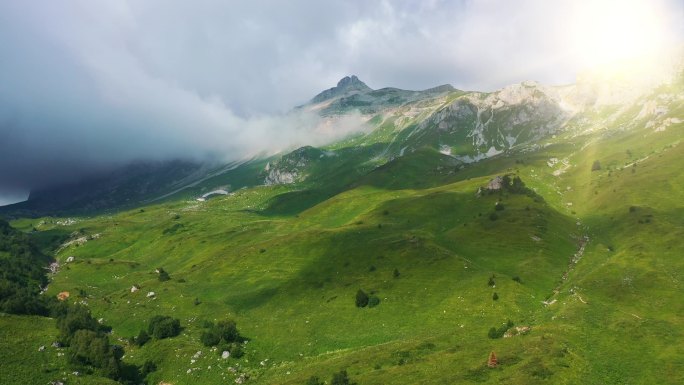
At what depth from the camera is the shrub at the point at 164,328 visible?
67625 mm

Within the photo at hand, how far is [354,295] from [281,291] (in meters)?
17.7

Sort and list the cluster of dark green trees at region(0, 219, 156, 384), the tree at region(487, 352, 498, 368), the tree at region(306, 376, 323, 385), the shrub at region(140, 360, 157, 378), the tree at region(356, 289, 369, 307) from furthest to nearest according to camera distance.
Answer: the tree at region(356, 289, 369, 307) → the shrub at region(140, 360, 157, 378) → the cluster of dark green trees at region(0, 219, 156, 384) → the tree at region(306, 376, 323, 385) → the tree at region(487, 352, 498, 368)

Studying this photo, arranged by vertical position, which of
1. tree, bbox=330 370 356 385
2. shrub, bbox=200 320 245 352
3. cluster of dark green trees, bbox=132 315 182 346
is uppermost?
cluster of dark green trees, bbox=132 315 182 346

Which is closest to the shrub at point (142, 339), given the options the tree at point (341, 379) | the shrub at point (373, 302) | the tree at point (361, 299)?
the tree at point (361, 299)

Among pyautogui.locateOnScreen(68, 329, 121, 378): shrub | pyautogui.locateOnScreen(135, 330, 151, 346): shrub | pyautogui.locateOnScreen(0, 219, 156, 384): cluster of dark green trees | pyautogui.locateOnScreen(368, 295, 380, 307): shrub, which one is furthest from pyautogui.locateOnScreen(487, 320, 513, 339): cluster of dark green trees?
pyautogui.locateOnScreen(135, 330, 151, 346): shrub

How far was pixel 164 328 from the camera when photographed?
68.1m

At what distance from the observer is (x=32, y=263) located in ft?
493

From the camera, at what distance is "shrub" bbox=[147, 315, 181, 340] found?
67.6 meters

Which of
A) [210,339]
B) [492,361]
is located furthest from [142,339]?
[492,361]

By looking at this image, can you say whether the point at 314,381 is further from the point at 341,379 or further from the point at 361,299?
the point at 361,299

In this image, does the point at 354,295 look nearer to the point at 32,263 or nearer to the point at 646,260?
the point at 646,260

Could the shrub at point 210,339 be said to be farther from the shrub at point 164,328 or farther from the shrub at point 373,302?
the shrub at point 373,302

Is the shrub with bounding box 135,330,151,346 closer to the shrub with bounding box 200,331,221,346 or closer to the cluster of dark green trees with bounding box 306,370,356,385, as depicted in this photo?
the shrub with bounding box 200,331,221,346

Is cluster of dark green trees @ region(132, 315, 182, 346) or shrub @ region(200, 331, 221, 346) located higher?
cluster of dark green trees @ region(132, 315, 182, 346)
